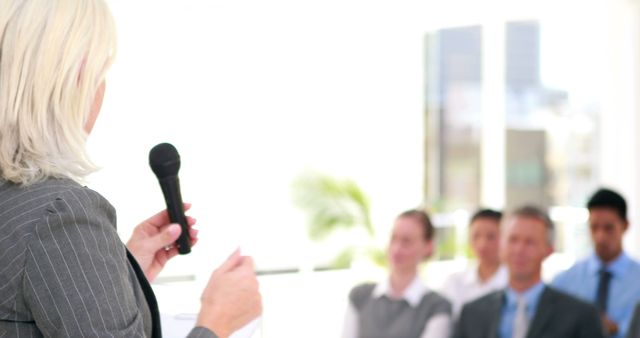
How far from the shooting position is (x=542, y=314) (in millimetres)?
4551

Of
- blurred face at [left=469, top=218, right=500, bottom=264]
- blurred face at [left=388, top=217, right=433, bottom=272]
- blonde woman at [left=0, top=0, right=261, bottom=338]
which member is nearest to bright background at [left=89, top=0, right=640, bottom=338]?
blurred face at [left=388, top=217, right=433, bottom=272]

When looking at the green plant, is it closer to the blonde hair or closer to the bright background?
the bright background

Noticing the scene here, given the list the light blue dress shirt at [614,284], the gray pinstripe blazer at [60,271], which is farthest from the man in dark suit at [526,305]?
the gray pinstripe blazer at [60,271]

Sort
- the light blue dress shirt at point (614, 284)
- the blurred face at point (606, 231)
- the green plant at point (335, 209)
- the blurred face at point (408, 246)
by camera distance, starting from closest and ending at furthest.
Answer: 1. the light blue dress shirt at point (614, 284)
2. the blurred face at point (606, 231)
3. the blurred face at point (408, 246)
4. the green plant at point (335, 209)

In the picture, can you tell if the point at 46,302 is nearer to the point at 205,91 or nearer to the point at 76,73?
the point at 76,73

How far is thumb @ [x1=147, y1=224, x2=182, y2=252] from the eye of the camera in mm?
1463

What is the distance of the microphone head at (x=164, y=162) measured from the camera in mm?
1491

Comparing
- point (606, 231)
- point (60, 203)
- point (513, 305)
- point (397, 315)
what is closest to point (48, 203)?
point (60, 203)

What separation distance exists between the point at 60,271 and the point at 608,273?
4489 millimetres

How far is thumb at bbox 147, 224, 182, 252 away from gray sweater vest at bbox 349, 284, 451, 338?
140 inches

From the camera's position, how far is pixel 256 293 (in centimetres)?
124

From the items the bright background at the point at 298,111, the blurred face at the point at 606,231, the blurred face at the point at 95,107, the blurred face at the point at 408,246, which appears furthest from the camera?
the bright background at the point at 298,111

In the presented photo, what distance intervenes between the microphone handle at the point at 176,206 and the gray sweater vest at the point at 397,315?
3.57m

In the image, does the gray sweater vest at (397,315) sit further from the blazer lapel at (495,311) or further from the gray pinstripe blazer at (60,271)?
Answer: the gray pinstripe blazer at (60,271)
